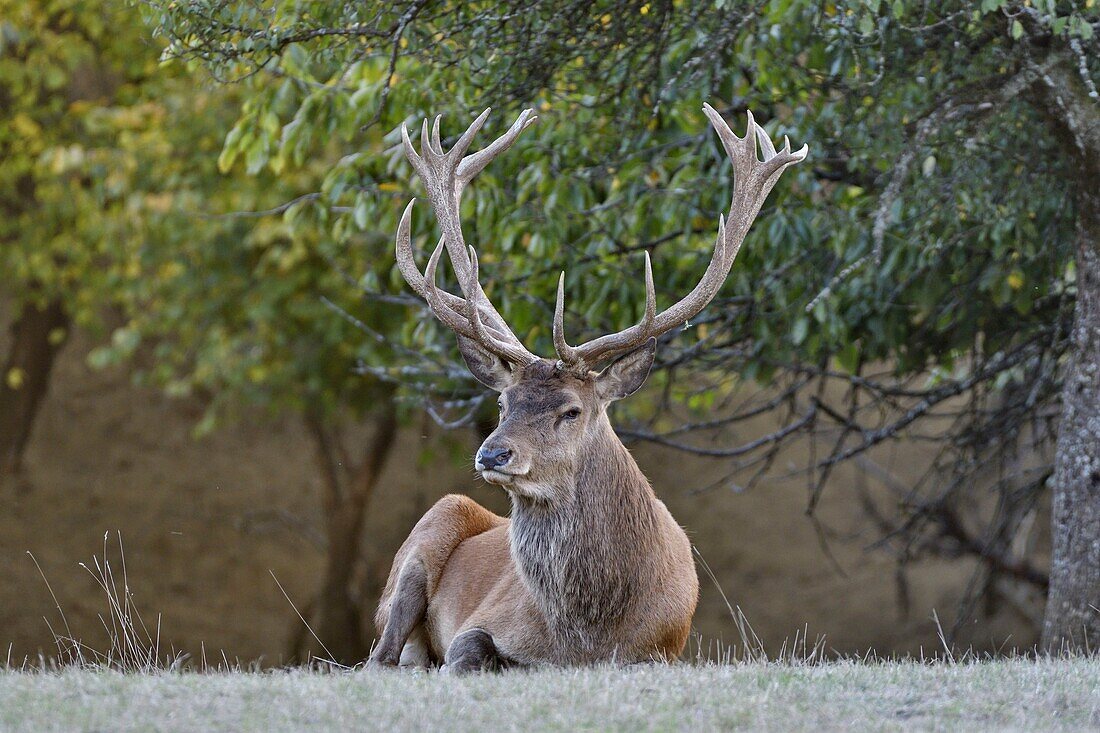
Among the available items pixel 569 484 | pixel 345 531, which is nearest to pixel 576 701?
pixel 569 484

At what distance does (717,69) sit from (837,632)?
9.45 metres

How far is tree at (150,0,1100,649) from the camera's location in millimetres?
6977

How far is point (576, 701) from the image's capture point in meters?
4.39

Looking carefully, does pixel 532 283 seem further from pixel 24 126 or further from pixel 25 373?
pixel 25 373

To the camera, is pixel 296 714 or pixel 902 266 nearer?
pixel 296 714

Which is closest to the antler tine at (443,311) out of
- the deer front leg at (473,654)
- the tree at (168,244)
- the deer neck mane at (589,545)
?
the deer neck mane at (589,545)

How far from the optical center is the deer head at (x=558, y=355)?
19.6ft

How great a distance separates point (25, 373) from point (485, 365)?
992 cm

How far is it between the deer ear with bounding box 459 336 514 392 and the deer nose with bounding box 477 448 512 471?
0.78 meters

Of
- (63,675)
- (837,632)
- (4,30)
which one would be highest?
(4,30)

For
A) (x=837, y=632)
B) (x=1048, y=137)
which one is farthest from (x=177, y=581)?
(x=1048, y=137)

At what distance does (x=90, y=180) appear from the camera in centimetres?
1409

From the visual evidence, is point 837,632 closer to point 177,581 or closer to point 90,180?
point 177,581

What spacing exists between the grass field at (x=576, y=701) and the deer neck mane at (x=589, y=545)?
0.88 meters
